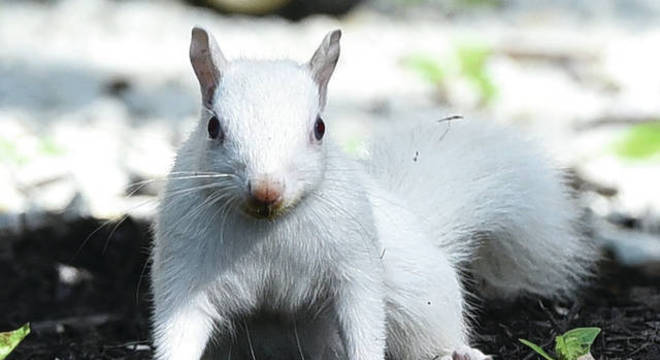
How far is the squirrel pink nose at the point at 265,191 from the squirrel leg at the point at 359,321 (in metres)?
0.43

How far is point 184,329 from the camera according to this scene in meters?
2.93

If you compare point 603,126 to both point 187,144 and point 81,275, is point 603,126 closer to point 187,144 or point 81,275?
point 81,275

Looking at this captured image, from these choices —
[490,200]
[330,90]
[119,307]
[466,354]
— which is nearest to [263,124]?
[466,354]

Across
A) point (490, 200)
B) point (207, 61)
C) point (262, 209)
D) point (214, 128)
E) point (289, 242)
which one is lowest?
point (490, 200)

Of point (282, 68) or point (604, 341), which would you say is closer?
point (282, 68)

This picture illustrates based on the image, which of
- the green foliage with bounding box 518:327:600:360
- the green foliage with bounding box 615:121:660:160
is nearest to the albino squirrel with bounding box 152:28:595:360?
the green foliage with bounding box 518:327:600:360

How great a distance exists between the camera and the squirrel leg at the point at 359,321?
2959mm

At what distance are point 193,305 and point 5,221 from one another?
8.72 feet

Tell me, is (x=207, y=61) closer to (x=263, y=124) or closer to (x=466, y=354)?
(x=263, y=124)

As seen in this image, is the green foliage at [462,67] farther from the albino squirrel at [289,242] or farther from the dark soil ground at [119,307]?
the albino squirrel at [289,242]

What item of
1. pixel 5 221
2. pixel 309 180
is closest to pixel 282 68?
pixel 309 180

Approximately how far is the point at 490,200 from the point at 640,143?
3099mm

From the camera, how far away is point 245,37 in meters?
8.86

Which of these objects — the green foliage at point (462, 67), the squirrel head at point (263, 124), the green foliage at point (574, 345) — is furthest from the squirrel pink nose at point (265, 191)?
the green foliage at point (462, 67)
